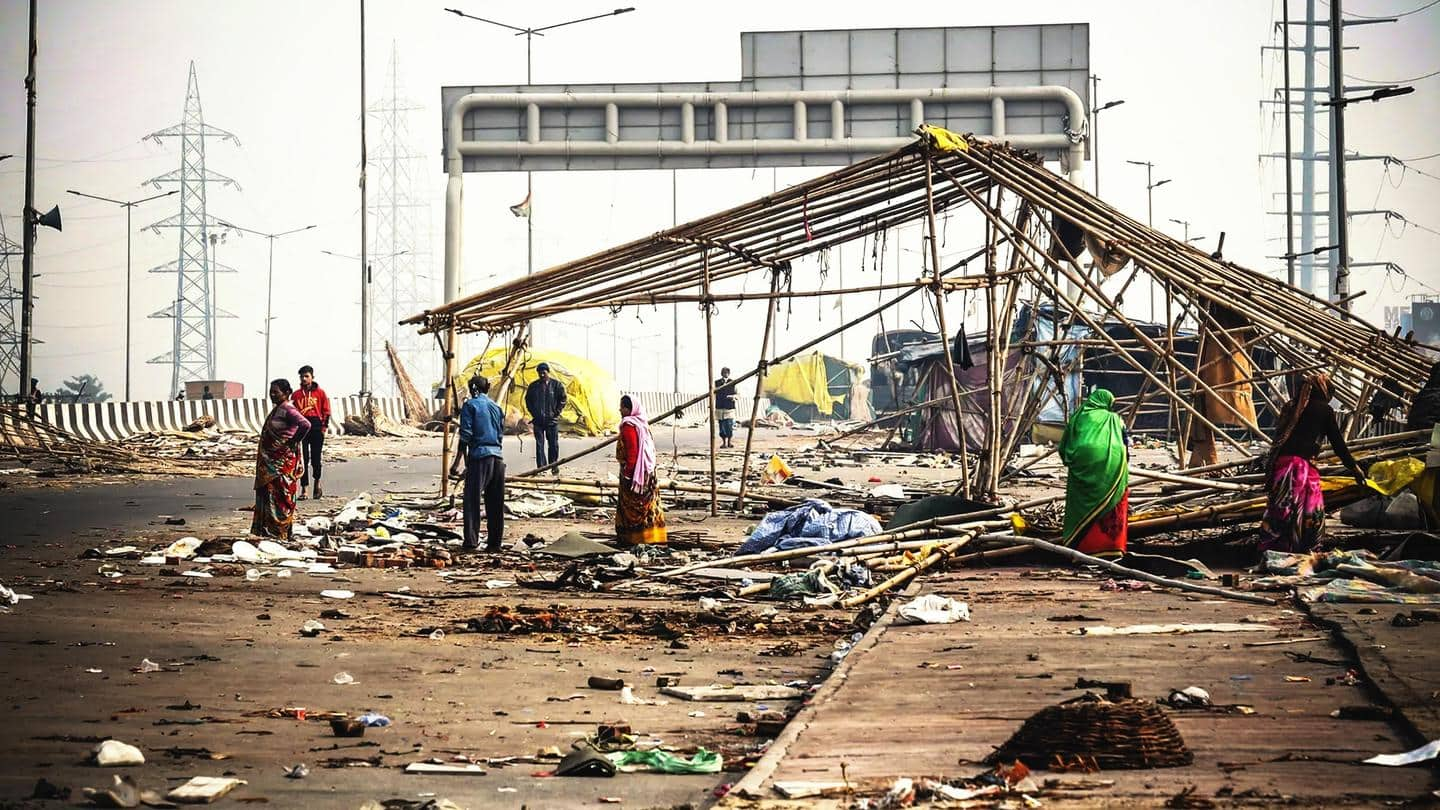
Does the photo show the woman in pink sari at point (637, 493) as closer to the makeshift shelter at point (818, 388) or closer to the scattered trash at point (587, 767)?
the scattered trash at point (587, 767)

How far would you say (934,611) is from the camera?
945 cm

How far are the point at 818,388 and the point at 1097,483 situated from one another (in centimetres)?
6410

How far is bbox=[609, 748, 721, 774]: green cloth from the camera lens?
586cm

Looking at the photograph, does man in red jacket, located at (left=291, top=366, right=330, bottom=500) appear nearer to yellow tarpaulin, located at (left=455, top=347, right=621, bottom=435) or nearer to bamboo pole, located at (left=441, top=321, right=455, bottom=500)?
bamboo pole, located at (left=441, top=321, right=455, bottom=500)

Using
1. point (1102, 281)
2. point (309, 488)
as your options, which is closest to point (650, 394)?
point (309, 488)

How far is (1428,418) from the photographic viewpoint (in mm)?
13688

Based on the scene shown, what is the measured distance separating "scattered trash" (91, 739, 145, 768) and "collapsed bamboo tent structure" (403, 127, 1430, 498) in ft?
35.9

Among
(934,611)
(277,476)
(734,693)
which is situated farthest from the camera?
(277,476)

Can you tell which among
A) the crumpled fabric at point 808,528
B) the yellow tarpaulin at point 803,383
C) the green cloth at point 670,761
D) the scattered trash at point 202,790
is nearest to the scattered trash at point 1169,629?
the green cloth at point 670,761

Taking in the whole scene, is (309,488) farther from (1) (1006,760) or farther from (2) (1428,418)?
(1) (1006,760)

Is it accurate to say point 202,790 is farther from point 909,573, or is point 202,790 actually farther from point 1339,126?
point 1339,126

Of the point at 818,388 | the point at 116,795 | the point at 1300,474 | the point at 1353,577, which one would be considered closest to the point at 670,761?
the point at 116,795

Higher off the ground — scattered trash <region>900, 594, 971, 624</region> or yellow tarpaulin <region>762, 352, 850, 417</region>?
yellow tarpaulin <region>762, 352, 850, 417</region>

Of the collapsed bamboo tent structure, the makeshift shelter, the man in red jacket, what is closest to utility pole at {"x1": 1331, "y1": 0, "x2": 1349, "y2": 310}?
the collapsed bamboo tent structure
